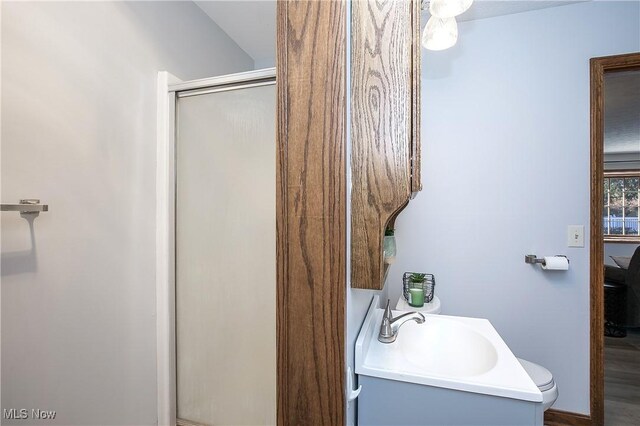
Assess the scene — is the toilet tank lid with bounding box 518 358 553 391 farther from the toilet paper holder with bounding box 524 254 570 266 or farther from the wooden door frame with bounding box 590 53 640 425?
the toilet paper holder with bounding box 524 254 570 266

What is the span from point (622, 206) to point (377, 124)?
19.8 feet

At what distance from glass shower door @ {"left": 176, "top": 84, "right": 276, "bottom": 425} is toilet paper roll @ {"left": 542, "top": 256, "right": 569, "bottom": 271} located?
59.7 inches

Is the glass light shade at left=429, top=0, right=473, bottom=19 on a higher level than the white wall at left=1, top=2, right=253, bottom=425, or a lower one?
higher

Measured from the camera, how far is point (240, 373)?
1.45 metres

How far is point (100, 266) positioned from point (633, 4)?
2.90 metres

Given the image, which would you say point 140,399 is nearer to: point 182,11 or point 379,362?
point 379,362

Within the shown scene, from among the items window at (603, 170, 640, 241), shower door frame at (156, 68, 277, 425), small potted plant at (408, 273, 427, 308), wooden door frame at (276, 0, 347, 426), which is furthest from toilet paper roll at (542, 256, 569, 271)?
window at (603, 170, 640, 241)

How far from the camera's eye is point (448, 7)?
1.19 meters

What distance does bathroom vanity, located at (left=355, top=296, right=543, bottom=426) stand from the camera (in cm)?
79

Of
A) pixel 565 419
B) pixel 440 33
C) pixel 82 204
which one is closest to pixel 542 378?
pixel 565 419

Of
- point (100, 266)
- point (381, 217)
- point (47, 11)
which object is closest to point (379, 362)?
point (381, 217)

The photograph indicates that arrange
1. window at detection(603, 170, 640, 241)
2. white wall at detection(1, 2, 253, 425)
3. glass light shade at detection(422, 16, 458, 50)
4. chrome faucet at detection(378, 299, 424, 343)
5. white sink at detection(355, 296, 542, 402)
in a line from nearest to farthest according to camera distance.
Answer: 1. white sink at detection(355, 296, 542, 402)
2. white wall at detection(1, 2, 253, 425)
3. chrome faucet at detection(378, 299, 424, 343)
4. glass light shade at detection(422, 16, 458, 50)
5. window at detection(603, 170, 640, 241)

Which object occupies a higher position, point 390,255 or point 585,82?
point 585,82

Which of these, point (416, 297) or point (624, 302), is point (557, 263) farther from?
point (624, 302)
